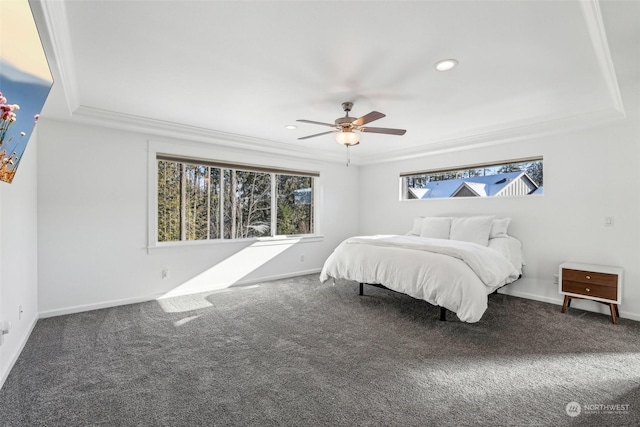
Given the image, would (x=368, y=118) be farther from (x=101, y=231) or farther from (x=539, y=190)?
(x=101, y=231)

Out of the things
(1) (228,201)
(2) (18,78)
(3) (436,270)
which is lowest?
(3) (436,270)

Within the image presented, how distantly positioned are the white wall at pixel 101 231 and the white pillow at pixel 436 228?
303cm

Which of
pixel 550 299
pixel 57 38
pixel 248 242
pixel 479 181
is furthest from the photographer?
pixel 248 242

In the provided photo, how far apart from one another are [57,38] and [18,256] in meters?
1.79

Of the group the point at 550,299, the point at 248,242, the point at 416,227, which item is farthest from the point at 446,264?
the point at 248,242

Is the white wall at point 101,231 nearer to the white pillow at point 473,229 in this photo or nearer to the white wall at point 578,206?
the white pillow at point 473,229

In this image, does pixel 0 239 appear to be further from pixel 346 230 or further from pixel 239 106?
pixel 346 230

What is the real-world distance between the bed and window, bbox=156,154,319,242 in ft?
5.37

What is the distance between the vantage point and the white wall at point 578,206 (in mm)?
3359

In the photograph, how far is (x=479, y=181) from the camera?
4.81 m

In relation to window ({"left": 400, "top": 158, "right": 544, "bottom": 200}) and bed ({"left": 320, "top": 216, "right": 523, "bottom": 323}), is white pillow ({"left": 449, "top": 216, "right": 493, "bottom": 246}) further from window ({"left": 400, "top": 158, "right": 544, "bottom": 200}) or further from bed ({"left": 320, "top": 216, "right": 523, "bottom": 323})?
window ({"left": 400, "top": 158, "right": 544, "bottom": 200})
